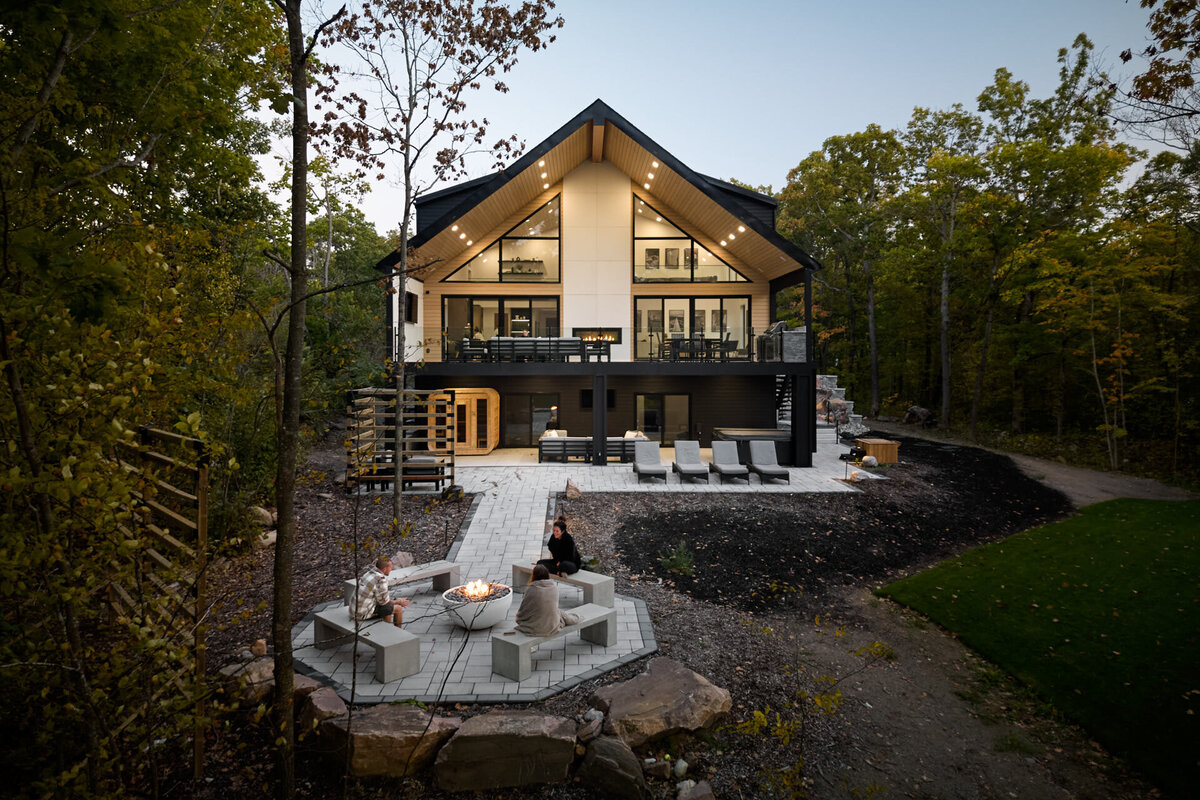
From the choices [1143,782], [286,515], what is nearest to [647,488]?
[1143,782]

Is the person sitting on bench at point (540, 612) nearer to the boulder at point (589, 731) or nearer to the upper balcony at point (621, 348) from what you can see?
the boulder at point (589, 731)

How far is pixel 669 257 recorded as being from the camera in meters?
19.2

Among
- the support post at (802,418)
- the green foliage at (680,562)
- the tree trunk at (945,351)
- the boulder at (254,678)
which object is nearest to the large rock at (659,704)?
the boulder at (254,678)

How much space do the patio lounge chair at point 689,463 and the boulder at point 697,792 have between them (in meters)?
9.84

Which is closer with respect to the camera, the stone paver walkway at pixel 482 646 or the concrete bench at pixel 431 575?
the stone paver walkway at pixel 482 646

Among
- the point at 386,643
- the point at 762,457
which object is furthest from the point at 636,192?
the point at 386,643

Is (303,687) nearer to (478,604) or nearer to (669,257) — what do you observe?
(478,604)

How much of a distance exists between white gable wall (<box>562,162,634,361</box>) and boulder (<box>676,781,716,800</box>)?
50.3 ft

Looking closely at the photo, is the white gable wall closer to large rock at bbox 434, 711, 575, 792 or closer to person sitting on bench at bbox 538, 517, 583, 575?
person sitting on bench at bbox 538, 517, 583, 575

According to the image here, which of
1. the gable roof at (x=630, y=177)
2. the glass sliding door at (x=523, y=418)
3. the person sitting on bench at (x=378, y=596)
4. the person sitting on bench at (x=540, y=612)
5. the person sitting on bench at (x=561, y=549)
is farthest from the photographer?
the glass sliding door at (x=523, y=418)

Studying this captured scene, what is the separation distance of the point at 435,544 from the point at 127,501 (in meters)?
7.32

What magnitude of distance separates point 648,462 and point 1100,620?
880 cm

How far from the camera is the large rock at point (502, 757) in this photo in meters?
4.03

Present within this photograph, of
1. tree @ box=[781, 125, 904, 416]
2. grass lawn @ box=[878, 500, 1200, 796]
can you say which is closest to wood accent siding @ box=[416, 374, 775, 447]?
grass lawn @ box=[878, 500, 1200, 796]
